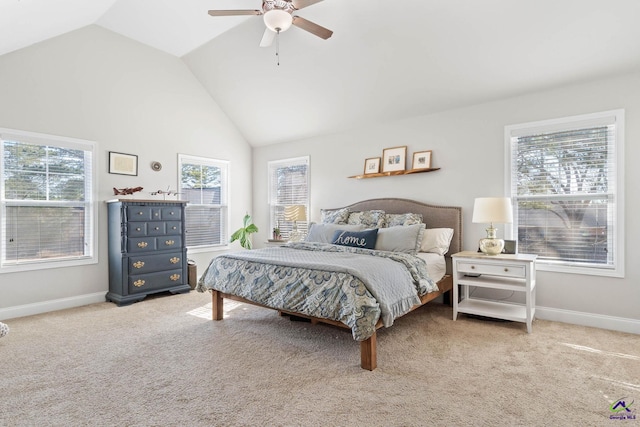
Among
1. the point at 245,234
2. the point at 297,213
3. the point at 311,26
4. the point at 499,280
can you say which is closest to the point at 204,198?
the point at 245,234

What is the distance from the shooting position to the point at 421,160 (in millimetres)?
4492

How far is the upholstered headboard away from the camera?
418cm

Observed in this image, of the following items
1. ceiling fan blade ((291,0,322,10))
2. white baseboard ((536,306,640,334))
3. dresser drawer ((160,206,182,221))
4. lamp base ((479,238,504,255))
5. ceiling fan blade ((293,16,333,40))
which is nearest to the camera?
ceiling fan blade ((291,0,322,10))

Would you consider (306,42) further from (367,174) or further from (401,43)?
(367,174)

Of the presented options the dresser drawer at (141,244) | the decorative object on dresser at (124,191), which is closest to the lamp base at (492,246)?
the dresser drawer at (141,244)

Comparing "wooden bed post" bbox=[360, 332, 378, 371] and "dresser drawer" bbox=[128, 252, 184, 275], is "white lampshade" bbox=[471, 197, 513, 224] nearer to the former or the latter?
"wooden bed post" bbox=[360, 332, 378, 371]

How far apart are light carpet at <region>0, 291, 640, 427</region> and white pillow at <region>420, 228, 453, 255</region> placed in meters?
0.81

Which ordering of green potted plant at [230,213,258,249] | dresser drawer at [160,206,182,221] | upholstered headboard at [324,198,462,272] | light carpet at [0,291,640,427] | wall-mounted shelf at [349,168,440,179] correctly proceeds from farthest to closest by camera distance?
green potted plant at [230,213,258,249]
dresser drawer at [160,206,182,221]
wall-mounted shelf at [349,168,440,179]
upholstered headboard at [324,198,462,272]
light carpet at [0,291,640,427]

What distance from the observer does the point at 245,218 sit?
239 inches

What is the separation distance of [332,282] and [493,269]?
176cm

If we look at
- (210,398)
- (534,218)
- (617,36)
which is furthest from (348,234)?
(617,36)

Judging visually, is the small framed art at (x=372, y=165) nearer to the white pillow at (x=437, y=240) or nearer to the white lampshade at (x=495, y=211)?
the white pillow at (x=437, y=240)

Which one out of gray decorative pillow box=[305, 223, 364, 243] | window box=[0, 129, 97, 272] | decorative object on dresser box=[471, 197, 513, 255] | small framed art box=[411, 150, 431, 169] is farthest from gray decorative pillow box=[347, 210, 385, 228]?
window box=[0, 129, 97, 272]

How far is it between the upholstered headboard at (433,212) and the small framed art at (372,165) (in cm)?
42
